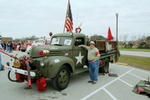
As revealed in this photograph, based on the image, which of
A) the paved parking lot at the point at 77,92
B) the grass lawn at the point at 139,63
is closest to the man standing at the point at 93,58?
the paved parking lot at the point at 77,92

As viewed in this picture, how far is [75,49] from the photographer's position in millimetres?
6441

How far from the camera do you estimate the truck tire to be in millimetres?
5383

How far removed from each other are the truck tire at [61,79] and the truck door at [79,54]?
84 centimetres

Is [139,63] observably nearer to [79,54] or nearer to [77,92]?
[79,54]

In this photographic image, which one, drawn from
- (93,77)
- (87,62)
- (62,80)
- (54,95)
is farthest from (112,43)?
(54,95)

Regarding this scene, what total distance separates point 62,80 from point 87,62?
78.5 inches

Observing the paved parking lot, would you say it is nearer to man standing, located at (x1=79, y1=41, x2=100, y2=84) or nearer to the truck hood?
man standing, located at (x1=79, y1=41, x2=100, y2=84)

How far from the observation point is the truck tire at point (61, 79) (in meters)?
5.38

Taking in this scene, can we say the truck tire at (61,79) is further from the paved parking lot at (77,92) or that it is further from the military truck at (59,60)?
the paved parking lot at (77,92)

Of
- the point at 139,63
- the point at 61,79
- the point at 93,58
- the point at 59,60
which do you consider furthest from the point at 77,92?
the point at 139,63

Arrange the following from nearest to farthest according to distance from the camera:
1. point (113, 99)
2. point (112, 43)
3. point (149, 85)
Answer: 1. point (113, 99)
2. point (149, 85)
3. point (112, 43)

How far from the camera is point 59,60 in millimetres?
5320

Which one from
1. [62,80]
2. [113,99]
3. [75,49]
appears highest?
[75,49]

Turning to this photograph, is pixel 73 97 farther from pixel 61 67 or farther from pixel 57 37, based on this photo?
pixel 57 37
